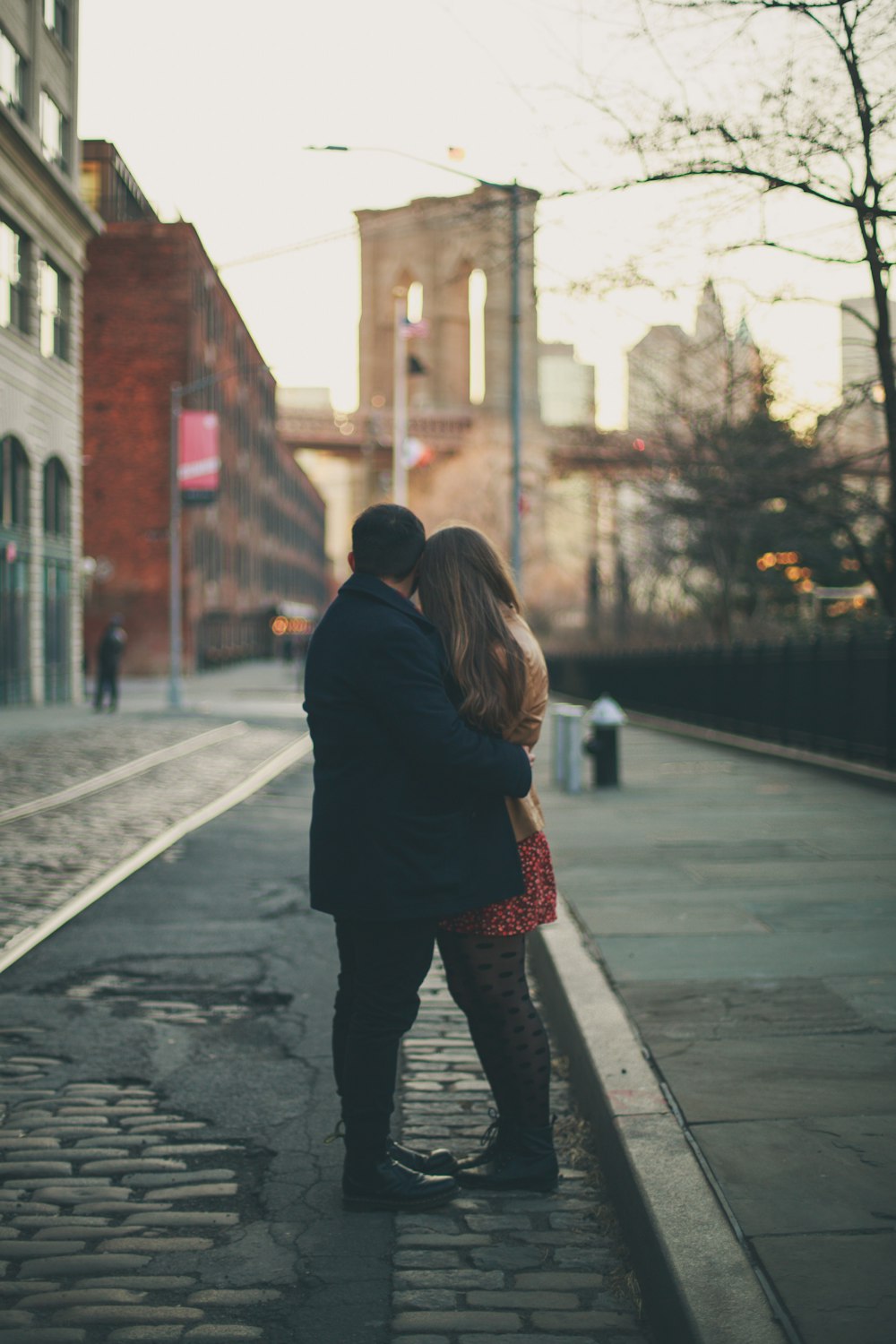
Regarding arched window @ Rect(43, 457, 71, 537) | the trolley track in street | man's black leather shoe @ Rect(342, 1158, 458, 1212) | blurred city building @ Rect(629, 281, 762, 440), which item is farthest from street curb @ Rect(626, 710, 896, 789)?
arched window @ Rect(43, 457, 71, 537)

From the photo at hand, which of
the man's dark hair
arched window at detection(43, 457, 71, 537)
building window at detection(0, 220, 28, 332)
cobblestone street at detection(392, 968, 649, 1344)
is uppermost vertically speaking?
building window at detection(0, 220, 28, 332)

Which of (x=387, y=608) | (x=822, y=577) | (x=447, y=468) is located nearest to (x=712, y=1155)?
(x=387, y=608)

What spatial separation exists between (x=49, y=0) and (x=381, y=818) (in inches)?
1267

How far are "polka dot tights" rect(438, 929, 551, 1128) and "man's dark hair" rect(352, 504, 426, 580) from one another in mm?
985

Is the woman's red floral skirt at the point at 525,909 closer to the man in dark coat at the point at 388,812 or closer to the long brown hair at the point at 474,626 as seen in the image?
the man in dark coat at the point at 388,812

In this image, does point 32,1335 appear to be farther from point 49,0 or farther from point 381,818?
point 49,0

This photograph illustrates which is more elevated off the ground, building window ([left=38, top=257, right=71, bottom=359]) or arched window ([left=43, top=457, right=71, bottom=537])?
building window ([left=38, top=257, right=71, bottom=359])

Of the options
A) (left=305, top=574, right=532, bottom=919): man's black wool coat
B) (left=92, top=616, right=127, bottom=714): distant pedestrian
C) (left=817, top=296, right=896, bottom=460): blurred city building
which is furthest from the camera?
(left=92, top=616, right=127, bottom=714): distant pedestrian

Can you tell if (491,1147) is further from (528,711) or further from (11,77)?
(11,77)

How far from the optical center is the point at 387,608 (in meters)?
3.51

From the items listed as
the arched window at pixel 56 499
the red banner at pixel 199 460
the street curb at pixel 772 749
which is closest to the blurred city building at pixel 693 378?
the street curb at pixel 772 749

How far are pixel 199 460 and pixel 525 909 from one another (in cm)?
3398

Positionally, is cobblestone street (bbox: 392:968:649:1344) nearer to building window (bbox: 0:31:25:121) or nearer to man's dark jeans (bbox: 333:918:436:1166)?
man's dark jeans (bbox: 333:918:436:1166)

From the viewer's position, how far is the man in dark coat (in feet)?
11.3
